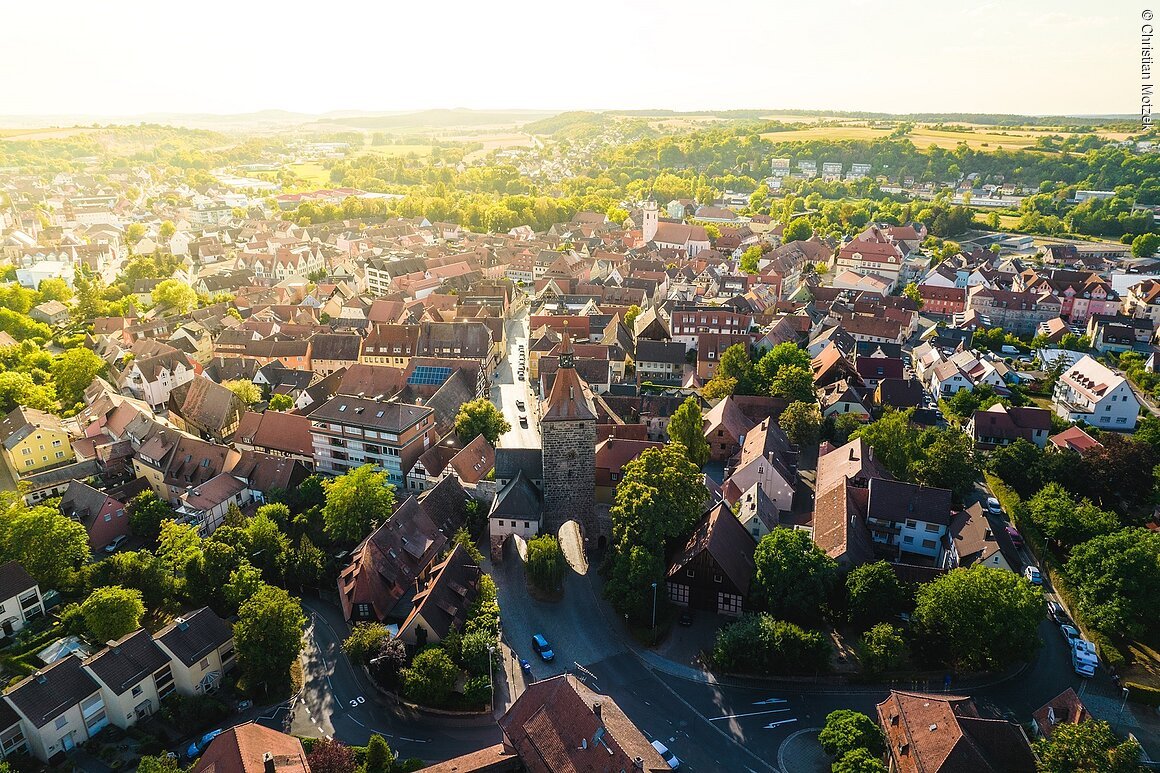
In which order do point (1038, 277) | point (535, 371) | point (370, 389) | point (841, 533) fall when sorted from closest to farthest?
point (841, 533) → point (370, 389) → point (535, 371) → point (1038, 277)

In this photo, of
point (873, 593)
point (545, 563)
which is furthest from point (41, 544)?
point (873, 593)

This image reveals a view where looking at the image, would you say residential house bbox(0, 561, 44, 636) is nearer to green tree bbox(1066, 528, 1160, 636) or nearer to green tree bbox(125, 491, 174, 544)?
green tree bbox(125, 491, 174, 544)

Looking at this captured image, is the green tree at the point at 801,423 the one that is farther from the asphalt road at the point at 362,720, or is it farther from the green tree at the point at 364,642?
the green tree at the point at 364,642

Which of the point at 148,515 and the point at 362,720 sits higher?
the point at 148,515

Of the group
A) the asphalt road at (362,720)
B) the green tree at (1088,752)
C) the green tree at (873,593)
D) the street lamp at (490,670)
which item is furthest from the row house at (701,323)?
the green tree at (1088,752)

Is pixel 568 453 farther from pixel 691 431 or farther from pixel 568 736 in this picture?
pixel 568 736

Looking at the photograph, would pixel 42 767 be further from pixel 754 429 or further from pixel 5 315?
pixel 5 315

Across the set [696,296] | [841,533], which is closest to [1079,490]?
[841,533]

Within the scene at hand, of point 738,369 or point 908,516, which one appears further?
point 738,369
